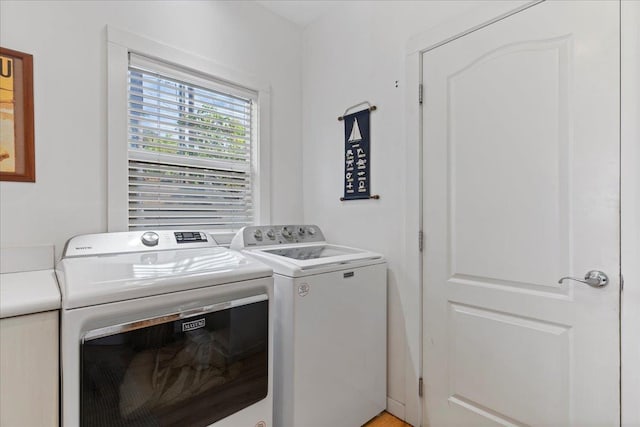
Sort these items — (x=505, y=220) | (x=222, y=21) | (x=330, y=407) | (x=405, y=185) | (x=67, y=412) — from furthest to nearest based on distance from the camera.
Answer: (x=222, y=21) < (x=405, y=185) < (x=330, y=407) < (x=505, y=220) < (x=67, y=412)

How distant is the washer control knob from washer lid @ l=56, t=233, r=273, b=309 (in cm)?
7

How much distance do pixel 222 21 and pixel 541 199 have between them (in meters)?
2.17

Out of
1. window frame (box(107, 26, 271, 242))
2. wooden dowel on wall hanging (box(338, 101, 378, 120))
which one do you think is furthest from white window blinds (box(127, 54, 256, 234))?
wooden dowel on wall hanging (box(338, 101, 378, 120))

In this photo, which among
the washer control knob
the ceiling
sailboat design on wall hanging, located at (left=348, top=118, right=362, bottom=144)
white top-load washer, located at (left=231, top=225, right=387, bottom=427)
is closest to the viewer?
white top-load washer, located at (left=231, top=225, right=387, bottom=427)

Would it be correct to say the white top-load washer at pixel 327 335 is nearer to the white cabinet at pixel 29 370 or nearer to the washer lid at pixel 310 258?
the washer lid at pixel 310 258

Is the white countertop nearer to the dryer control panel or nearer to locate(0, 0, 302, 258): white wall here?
the dryer control panel

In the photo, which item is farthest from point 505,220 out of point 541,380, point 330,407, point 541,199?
point 330,407

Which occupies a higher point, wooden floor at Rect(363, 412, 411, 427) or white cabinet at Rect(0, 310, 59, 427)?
white cabinet at Rect(0, 310, 59, 427)

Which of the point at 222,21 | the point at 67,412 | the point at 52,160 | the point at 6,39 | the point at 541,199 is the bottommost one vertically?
the point at 67,412

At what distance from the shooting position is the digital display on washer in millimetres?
1919

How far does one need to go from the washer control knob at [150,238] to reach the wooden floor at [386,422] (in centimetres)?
158

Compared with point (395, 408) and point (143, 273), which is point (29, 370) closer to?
point (143, 273)

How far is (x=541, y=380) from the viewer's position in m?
1.38

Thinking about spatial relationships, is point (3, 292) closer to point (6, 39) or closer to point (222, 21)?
point (6, 39)
